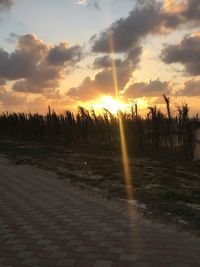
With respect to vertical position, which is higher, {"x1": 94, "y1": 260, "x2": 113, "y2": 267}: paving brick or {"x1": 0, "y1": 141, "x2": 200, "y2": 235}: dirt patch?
{"x1": 0, "y1": 141, "x2": 200, "y2": 235}: dirt patch

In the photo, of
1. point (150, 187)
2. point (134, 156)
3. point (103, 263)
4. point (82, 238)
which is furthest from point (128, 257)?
point (134, 156)

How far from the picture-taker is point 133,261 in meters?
5.77

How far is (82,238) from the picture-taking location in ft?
22.6

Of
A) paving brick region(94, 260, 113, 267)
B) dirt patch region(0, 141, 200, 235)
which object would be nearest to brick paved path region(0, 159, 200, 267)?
paving brick region(94, 260, 113, 267)

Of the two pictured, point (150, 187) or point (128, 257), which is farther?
point (150, 187)

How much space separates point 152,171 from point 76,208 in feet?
21.9

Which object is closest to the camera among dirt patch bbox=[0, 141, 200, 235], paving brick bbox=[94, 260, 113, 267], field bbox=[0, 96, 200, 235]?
paving brick bbox=[94, 260, 113, 267]

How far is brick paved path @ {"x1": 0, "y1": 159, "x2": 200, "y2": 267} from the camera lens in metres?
5.90

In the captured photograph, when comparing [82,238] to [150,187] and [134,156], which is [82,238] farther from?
[134,156]

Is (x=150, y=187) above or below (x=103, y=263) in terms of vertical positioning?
above

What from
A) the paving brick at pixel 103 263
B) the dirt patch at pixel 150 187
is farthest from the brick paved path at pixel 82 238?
the dirt patch at pixel 150 187

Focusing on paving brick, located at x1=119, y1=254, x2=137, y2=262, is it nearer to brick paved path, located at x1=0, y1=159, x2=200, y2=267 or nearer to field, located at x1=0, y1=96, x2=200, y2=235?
brick paved path, located at x1=0, y1=159, x2=200, y2=267

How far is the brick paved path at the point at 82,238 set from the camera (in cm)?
590

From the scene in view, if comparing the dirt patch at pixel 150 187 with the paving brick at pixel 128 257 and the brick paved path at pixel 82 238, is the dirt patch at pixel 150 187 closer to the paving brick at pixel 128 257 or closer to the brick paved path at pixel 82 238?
the brick paved path at pixel 82 238
